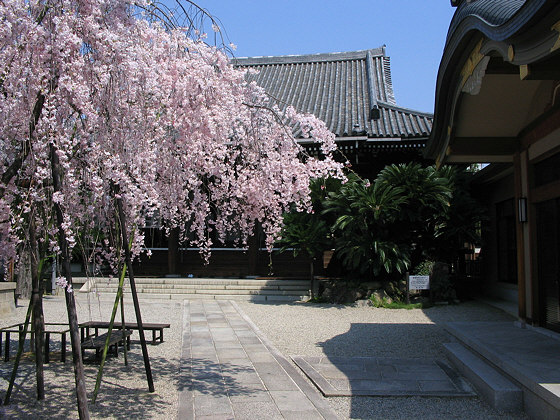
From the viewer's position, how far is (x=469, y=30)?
190 inches

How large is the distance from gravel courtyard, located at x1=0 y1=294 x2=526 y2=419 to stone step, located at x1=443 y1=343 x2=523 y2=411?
0.10 meters

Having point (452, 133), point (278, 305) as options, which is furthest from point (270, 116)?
point (278, 305)

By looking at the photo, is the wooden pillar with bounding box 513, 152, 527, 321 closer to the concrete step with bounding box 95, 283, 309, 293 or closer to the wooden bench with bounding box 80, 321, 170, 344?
the wooden bench with bounding box 80, 321, 170, 344

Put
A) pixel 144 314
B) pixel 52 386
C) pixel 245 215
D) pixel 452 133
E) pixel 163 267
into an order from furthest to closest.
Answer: pixel 163 267 → pixel 144 314 → pixel 452 133 → pixel 245 215 → pixel 52 386

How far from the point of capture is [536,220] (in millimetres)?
7125

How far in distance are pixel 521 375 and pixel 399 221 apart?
7.25 metres

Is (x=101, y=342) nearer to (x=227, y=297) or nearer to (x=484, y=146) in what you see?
(x=484, y=146)

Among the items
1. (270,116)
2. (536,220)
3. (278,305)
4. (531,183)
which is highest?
(270,116)

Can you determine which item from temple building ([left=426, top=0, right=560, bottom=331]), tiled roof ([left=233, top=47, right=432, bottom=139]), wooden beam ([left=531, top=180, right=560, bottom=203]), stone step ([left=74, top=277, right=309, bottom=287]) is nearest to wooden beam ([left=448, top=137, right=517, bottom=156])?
temple building ([left=426, top=0, right=560, bottom=331])

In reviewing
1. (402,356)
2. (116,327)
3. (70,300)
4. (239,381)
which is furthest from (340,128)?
(70,300)

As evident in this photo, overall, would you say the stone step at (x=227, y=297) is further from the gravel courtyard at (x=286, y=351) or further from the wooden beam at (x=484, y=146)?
the wooden beam at (x=484, y=146)

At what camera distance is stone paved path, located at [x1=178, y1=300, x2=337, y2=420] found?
4492 millimetres

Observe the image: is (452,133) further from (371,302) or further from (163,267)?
(163,267)

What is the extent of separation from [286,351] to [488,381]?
302 centimetres
